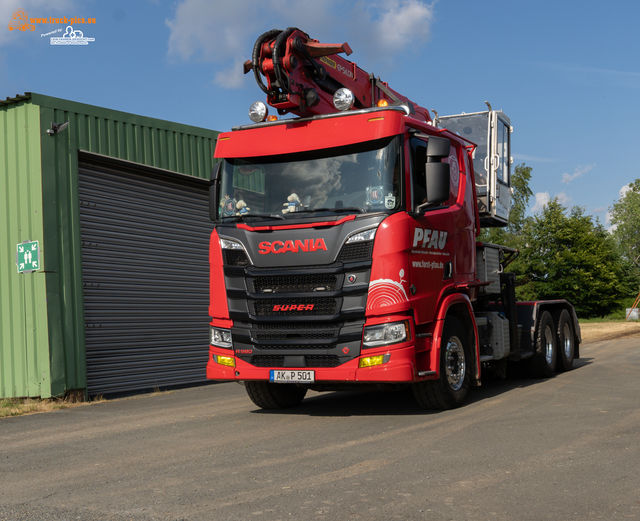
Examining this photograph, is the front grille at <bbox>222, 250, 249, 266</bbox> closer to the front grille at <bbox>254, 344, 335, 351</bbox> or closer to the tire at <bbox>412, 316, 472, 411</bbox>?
the front grille at <bbox>254, 344, 335, 351</bbox>

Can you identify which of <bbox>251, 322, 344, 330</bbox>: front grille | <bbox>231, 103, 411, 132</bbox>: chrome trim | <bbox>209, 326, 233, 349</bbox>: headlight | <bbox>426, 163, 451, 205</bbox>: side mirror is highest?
<bbox>231, 103, 411, 132</bbox>: chrome trim

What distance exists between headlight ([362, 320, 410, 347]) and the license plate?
0.74 m

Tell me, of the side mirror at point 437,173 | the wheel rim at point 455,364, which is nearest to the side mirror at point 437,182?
the side mirror at point 437,173

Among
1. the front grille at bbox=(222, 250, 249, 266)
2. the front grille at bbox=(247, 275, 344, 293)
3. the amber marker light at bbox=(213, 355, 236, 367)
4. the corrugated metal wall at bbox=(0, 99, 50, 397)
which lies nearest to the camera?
the front grille at bbox=(247, 275, 344, 293)

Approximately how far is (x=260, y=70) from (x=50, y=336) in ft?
17.2

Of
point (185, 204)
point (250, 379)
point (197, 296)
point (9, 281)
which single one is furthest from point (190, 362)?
point (250, 379)

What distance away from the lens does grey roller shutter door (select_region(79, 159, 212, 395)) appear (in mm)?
11375

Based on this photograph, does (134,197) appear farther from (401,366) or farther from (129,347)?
(401,366)

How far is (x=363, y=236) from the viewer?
23.3 ft

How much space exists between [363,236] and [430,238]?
0.98m

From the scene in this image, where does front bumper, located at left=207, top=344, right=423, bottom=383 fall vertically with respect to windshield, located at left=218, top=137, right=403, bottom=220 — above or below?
below

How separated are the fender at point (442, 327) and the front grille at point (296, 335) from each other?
44.6 inches

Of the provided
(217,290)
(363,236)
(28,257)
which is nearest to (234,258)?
(217,290)

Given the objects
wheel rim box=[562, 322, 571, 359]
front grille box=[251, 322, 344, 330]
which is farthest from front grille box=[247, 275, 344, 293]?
wheel rim box=[562, 322, 571, 359]
